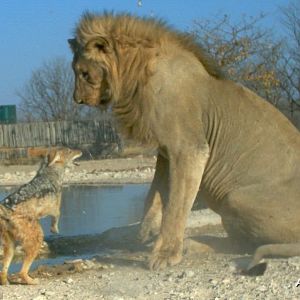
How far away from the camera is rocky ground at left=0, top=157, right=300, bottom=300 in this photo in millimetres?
6710

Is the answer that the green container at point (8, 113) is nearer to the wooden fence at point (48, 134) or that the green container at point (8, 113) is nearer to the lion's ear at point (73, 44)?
the wooden fence at point (48, 134)

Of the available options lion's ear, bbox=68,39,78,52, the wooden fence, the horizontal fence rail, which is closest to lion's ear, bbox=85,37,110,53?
lion's ear, bbox=68,39,78,52

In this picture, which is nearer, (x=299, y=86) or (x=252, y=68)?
(x=252, y=68)

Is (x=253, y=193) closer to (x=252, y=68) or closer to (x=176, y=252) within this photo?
(x=176, y=252)

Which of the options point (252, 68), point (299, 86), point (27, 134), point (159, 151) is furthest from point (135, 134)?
point (27, 134)

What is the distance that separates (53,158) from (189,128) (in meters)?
1.43

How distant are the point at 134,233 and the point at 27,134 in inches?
1234

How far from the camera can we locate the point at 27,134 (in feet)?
135

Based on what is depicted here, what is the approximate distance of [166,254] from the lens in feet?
26.0

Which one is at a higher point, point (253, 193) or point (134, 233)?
point (253, 193)

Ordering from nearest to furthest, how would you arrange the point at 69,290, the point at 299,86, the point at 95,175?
the point at 69,290, the point at 95,175, the point at 299,86

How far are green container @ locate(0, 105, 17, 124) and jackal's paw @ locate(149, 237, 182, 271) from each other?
42.8 meters

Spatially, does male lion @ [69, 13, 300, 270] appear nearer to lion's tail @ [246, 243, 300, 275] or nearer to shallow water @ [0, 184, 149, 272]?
lion's tail @ [246, 243, 300, 275]

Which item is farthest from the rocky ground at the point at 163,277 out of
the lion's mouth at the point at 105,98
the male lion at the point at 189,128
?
the lion's mouth at the point at 105,98
